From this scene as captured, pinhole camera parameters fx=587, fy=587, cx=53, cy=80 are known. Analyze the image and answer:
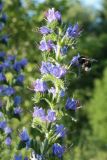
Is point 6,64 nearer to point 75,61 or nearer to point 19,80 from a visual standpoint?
point 19,80

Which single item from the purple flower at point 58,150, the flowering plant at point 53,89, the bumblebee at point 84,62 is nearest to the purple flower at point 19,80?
the bumblebee at point 84,62

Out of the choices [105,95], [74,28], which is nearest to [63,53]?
[74,28]

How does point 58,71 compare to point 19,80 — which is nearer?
point 58,71

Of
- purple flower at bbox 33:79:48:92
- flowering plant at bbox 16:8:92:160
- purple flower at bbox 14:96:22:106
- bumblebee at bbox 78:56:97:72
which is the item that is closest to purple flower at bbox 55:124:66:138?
flowering plant at bbox 16:8:92:160

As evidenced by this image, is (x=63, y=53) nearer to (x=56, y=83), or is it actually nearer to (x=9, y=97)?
(x=56, y=83)

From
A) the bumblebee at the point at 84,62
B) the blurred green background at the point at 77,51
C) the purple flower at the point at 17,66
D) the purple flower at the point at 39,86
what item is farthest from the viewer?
the blurred green background at the point at 77,51

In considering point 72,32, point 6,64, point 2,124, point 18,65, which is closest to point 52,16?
point 72,32

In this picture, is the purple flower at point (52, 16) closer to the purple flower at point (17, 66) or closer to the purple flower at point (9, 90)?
the purple flower at point (9, 90)

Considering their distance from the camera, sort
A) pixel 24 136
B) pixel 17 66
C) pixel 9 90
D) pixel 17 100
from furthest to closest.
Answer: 1. pixel 17 66
2. pixel 9 90
3. pixel 17 100
4. pixel 24 136
